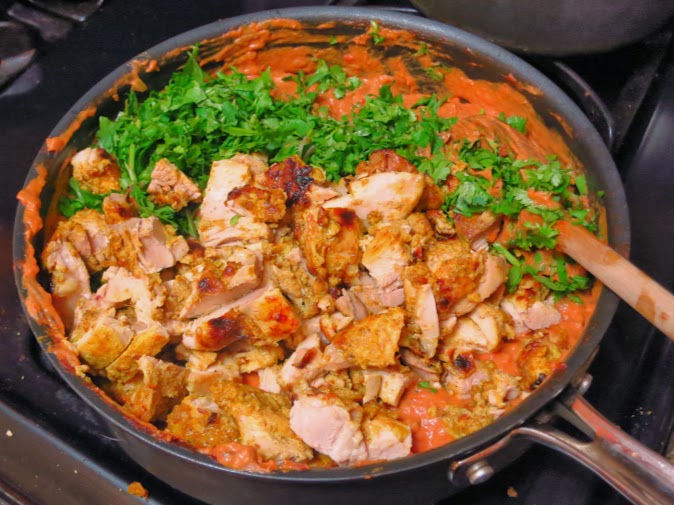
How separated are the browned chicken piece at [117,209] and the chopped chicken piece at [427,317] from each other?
2.42 ft

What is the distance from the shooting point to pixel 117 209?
66.1 inches

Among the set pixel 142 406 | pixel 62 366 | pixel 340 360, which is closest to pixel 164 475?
pixel 142 406

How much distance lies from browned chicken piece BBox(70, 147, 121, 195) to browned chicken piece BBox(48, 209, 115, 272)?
0.30 feet

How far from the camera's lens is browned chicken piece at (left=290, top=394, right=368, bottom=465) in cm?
138

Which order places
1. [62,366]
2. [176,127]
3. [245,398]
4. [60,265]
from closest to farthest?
[62,366] < [245,398] < [60,265] < [176,127]

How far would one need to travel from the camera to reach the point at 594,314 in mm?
1353

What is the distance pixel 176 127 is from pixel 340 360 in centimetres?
76

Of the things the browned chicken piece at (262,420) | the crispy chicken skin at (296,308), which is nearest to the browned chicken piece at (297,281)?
the crispy chicken skin at (296,308)

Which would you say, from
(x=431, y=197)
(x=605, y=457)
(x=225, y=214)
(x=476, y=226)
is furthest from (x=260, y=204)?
(x=605, y=457)

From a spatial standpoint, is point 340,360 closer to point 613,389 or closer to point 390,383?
point 390,383

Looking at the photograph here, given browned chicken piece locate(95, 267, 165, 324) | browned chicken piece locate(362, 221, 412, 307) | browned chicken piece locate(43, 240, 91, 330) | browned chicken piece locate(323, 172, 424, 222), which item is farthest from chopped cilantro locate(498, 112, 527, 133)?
browned chicken piece locate(43, 240, 91, 330)

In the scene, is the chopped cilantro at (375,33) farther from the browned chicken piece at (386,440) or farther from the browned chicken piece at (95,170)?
the browned chicken piece at (386,440)

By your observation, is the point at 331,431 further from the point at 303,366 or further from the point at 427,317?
the point at 427,317

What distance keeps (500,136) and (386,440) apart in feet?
2.89
